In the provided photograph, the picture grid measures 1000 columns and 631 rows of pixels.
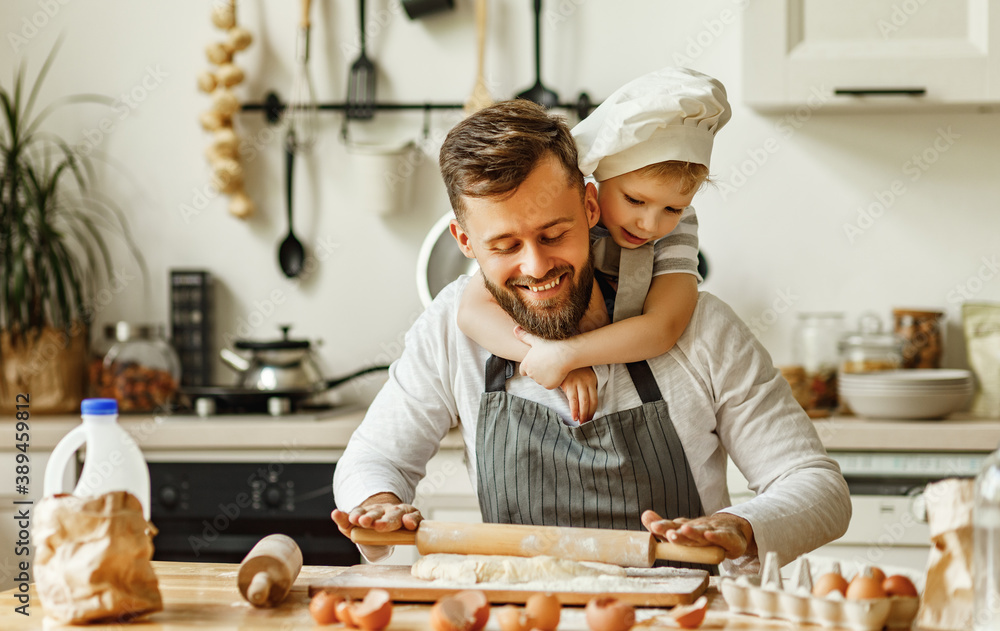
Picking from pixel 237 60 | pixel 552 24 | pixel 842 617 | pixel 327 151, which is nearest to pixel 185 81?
pixel 237 60

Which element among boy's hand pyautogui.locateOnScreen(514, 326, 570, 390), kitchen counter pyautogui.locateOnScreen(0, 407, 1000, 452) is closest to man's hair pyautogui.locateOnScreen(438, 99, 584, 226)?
boy's hand pyautogui.locateOnScreen(514, 326, 570, 390)

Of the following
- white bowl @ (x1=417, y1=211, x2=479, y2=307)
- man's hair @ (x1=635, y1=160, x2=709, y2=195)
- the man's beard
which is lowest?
the man's beard

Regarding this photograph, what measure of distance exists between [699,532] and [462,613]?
31 cm

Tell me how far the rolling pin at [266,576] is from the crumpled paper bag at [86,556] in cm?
12

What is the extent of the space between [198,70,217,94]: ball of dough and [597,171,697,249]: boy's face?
68.9 inches

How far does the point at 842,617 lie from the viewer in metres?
0.93

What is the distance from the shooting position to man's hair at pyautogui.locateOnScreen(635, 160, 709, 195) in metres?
1.35

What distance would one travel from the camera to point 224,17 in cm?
278

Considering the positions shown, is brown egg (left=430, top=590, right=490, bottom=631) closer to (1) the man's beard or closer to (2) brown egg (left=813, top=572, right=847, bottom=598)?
(2) brown egg (left=813, top=572, right=847, bottom=598)

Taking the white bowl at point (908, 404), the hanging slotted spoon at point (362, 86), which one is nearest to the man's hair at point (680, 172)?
the white bowl at point (908, 404)

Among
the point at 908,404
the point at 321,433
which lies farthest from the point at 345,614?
the point at 908,404

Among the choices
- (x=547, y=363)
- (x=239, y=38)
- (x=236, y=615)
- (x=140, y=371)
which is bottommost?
(x=236, y=615)

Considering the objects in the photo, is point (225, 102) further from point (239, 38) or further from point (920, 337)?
point (920, 337)

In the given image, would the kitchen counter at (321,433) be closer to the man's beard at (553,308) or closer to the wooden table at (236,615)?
the man's beard at (553,308)
